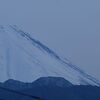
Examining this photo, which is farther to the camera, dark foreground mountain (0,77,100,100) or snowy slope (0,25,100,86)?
snowy slope (0,25,100,86)

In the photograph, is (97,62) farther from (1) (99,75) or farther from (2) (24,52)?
(2) (24,52)

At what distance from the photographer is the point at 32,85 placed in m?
1.03

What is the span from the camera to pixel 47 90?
995mm

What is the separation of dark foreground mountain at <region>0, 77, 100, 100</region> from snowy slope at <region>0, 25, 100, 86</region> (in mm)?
26

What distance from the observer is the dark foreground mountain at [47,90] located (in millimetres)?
946

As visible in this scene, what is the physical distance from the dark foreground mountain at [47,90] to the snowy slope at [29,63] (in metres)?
0.03

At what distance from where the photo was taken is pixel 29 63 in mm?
1098

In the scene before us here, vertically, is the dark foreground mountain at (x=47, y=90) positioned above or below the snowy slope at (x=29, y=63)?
below

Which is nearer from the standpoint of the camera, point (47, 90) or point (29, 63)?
point (47, 90)

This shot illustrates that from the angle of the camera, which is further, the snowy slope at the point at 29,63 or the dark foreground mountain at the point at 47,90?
the snowy slope at the point at 29,63

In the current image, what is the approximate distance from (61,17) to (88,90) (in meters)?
0.57

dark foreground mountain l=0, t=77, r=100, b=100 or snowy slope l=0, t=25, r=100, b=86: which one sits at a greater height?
snowy slope l=0, t=25, r=100, b=86

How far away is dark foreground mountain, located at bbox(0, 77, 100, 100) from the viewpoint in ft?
3.10

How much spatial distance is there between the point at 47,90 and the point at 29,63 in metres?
0.15
